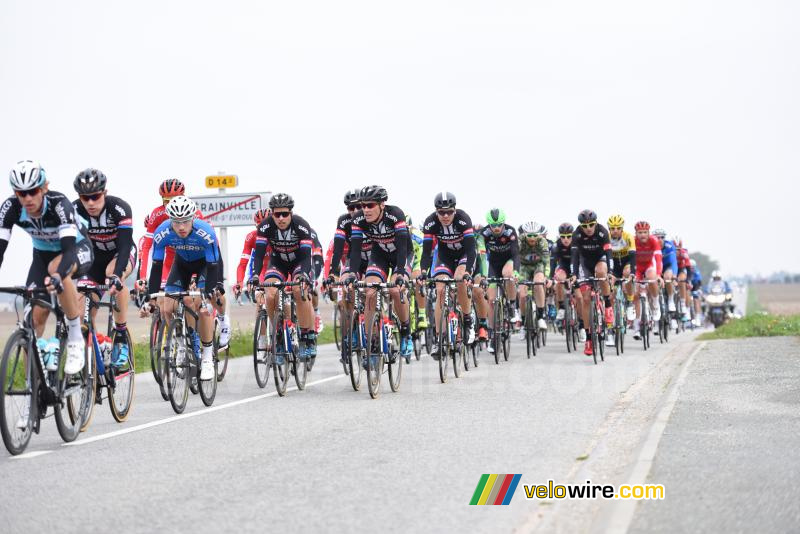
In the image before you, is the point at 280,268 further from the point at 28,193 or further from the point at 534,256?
the point at 534,256

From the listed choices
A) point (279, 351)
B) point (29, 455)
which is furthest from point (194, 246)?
point (29, 455)

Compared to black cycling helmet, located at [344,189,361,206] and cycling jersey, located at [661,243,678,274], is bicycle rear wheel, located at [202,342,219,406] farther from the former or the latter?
cycling jersey, located at [661,243,678,274]

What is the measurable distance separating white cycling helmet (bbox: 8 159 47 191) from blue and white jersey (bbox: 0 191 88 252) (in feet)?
0.80

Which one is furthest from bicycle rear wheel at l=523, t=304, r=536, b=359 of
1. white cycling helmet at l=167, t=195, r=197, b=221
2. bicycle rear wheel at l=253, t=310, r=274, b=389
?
white cycling helmet at l=167, t=195, r=197, b=221

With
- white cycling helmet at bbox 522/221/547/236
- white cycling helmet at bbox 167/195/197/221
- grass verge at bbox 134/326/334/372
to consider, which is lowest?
grass verge at bbox 134/326/334/372

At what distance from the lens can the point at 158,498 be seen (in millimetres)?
6180

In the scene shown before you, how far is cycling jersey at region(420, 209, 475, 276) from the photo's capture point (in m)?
14.2

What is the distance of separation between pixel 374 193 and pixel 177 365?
10.5 ft

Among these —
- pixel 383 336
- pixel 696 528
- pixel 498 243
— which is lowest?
pixel 696 528

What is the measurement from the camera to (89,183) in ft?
30.3

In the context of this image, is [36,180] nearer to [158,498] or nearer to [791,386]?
[158,498]

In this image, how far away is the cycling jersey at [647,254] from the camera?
71.0 feet

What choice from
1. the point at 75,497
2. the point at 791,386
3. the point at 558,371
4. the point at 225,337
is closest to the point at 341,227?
the point at 225,337

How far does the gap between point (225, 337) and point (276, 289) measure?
5.04ft
